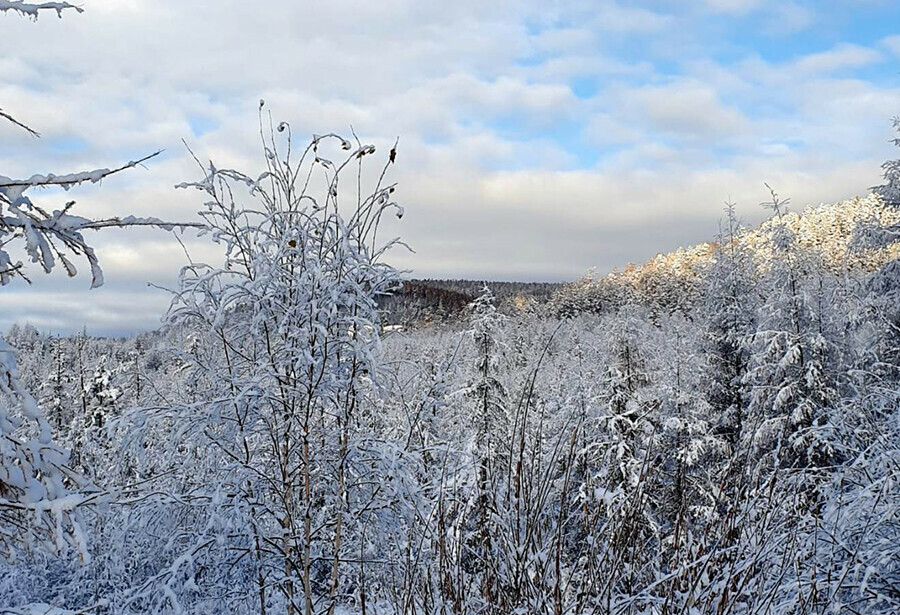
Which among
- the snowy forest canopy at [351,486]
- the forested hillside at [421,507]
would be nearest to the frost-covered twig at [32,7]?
the snowy forest canopy at [351,486]

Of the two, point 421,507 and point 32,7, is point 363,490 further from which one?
point 32,7

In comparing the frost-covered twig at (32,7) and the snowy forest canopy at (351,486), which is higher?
the frost-covered twig at (32,7)

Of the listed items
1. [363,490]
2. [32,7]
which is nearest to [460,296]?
[363,490]

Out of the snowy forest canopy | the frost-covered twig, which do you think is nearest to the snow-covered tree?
the snowy forest canopy

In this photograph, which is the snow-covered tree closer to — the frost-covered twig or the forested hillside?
the forested hillside

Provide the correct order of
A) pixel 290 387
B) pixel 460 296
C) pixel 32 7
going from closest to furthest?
pixel 32 7
pixel 290 387
pixel 460 296

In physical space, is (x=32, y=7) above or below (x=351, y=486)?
above

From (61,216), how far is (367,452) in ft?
9.94

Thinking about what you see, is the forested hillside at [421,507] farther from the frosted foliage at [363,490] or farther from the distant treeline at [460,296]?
the distant treeline at [460,296]

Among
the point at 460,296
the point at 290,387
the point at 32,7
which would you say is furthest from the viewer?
the point at 460,296

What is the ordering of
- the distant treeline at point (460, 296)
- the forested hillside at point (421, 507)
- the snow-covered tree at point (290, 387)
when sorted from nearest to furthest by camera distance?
the forested hillside at point (421, 507) → the snow-covered tree at point (290, 387) → the distant treeline at point (460, 296)

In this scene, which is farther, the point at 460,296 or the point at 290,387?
the point at 460,296

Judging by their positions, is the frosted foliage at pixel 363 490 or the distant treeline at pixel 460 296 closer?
the frosted foliage at pixel 363 490

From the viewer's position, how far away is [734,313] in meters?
17.8
